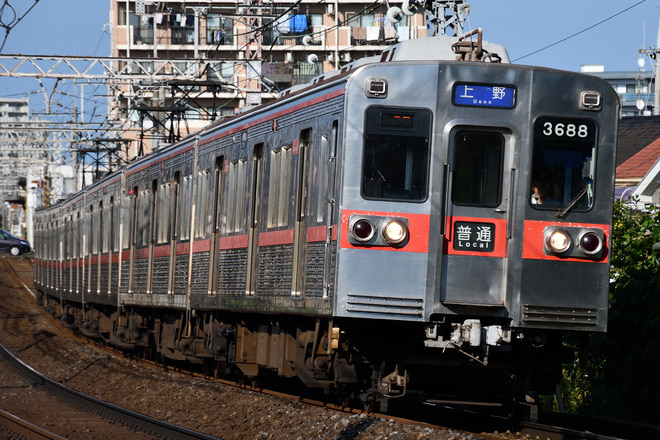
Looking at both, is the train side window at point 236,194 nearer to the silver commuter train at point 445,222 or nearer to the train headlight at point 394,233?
the silver commuter train at point 445,222

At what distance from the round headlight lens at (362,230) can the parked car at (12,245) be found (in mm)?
48018

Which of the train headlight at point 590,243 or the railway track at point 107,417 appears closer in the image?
the train headlight at point 590,243

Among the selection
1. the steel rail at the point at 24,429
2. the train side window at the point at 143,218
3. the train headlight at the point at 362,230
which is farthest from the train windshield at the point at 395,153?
the train side window at the point at 143,218

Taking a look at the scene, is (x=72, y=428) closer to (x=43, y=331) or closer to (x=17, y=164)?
(x=43, y=331)

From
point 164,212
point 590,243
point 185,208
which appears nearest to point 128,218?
point 164,212

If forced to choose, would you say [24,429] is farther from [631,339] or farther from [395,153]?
[631,339]

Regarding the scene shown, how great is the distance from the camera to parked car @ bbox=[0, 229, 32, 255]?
53625mm

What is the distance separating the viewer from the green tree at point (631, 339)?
12070 millimetres

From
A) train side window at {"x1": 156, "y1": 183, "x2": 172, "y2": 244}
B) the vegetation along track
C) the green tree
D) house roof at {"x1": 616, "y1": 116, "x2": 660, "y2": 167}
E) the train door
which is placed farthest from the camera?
house roof at {"x1": 616, "y1": 116, "x2": 660, "y2": 167}

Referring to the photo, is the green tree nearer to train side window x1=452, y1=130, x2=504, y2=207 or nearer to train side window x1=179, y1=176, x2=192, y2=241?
train side window x1=452, y1=130, x2=504, y2=207

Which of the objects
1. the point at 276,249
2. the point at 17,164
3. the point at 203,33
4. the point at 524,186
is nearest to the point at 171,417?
the point at 276,249

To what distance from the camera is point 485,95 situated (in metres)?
8.55

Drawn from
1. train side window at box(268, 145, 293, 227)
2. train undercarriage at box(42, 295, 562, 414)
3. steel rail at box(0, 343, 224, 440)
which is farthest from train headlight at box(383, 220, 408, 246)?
steel rail at box(0, 343, 224, 440)

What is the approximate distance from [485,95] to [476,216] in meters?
1.00
